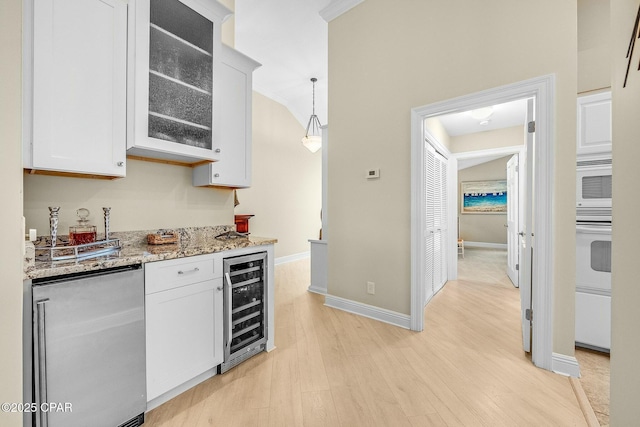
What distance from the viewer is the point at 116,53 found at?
5.51 ft

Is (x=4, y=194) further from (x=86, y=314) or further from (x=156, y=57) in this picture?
(x=156, y=57)

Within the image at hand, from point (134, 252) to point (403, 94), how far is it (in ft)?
8.85

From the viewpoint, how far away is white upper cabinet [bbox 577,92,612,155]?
7.24 ft

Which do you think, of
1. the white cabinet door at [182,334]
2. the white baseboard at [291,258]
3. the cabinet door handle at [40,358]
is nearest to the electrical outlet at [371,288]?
the white cabinet door at [182,334]

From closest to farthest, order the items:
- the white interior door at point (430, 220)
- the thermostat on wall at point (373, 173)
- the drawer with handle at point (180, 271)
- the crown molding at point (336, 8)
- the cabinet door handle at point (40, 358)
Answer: the cabinet door handle at point (40, 358) < the drawer with handle at point (180, 271) < the thermostat on wall at point (373, 173) < the crown molding at point (336, 8) < the white interior door at point (430, 220)

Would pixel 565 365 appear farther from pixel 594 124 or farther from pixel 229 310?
pixel 229 310

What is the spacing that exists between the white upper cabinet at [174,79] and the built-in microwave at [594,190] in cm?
314

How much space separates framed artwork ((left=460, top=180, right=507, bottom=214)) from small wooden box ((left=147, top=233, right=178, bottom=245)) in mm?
8745

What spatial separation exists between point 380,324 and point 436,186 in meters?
2.01

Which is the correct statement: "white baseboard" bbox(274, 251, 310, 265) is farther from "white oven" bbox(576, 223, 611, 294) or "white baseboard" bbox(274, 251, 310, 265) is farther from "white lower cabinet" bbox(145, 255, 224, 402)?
"white oven" bbox(576, 223, 611, 294)

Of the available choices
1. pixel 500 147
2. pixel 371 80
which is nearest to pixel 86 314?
pixel 371 80

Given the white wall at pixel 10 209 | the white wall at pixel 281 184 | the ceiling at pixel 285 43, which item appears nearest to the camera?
the white wall at pixel 10 209

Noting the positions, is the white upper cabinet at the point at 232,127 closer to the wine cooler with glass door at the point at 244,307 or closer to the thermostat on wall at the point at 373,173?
the wine cooler with glass door at the point at 244,307

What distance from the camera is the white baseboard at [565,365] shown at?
1.95m
